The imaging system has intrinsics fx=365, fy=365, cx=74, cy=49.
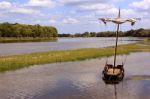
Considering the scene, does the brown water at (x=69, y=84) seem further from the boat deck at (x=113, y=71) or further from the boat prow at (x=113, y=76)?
the boat deck at (x=113, y=71)

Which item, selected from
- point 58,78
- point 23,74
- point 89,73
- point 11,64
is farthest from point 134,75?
point 11,64

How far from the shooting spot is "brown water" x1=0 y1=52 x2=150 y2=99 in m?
38.1

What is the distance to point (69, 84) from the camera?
45281 millimetres

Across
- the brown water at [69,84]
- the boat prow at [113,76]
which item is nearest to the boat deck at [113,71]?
the boat prow at [113,76]

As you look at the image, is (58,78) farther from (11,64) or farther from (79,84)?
(11,64)

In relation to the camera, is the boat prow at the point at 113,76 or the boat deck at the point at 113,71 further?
the boat deck at the point at 113,71

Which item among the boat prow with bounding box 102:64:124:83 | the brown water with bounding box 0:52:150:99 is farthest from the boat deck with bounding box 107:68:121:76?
the brown water with bounding box 0:52:150:99

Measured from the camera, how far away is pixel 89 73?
182ft

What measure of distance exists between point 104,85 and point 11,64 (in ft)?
68.0

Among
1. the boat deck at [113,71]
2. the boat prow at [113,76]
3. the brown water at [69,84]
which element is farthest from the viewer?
the boat deck at [113,71]

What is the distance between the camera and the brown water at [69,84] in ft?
125

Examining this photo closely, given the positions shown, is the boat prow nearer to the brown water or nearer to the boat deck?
the boat deck

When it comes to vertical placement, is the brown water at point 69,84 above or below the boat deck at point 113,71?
below

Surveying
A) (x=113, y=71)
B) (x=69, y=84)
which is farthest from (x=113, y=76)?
(x=69, y=84)
